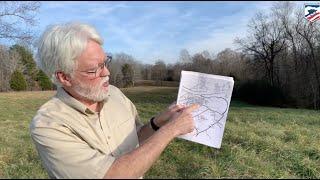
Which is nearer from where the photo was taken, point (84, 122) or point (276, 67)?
point (84, 122)

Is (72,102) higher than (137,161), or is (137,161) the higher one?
(72,102)

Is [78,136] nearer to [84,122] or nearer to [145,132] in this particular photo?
[84,122]

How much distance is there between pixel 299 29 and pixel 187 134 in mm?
38412

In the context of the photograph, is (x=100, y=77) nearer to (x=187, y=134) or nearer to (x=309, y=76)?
(x=187, y=134)

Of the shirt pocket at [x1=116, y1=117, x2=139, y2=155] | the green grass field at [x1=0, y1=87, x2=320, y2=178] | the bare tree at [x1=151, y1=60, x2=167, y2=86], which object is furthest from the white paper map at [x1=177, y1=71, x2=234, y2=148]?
the bare tree at [x1=151, y1=60, x2=167, y2=86]

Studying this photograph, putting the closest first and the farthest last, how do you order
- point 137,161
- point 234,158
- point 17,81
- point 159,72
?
point 137,161
point 234,158
point 159,72
point 17,81

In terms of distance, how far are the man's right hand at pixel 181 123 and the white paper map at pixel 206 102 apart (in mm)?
102

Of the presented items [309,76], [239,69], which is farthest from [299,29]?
[239,69]

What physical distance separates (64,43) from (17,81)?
39.6 m

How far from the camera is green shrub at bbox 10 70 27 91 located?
1578 inches

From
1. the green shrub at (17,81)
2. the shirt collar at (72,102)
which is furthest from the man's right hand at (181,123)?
the green shrub at (17,81)

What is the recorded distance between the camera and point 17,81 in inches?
1586

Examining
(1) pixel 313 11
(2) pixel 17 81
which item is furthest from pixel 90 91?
(2) pixel 17 81

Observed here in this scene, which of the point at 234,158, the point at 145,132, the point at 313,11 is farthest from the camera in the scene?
the point at 313,11
